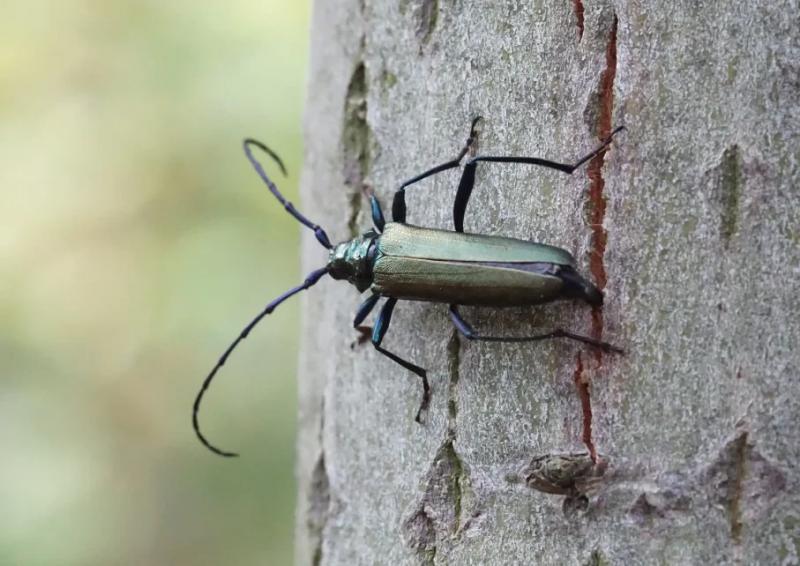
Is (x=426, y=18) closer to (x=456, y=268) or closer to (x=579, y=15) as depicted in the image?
(x=579, y=15)

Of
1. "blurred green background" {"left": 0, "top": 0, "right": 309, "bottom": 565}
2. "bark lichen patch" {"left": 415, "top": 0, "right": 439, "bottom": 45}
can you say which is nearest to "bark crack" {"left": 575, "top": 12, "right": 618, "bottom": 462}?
"bark lichen patch" {"left": 415, "top": 0, "right": 439, "bottom": 45}

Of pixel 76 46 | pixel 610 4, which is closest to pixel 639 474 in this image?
pixel 610 4

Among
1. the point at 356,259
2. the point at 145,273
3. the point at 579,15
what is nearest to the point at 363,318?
the point at 356,259

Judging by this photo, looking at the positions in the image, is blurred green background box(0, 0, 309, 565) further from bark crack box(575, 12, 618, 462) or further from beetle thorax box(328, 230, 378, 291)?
bark crack box(575, 12, 618, 462)

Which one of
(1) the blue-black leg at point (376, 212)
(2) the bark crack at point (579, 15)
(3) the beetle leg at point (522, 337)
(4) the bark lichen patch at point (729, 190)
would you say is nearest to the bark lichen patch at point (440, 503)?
(3) the beetle leg at point (522, 337)

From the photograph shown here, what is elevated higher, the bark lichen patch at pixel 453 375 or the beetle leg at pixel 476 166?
the beetle leg at pixel 476 166

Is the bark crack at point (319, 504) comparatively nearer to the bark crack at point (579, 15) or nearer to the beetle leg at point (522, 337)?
the beetle leg at point (522, 337)

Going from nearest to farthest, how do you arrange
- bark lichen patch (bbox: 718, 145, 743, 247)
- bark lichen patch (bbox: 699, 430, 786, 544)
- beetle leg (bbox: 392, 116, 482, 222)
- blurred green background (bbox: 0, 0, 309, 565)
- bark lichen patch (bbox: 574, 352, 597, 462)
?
1. bark lichen patch (bbox: 699, 430, 786, 544)
2. bark lichen patch (bbox: 718, 145, 743, 247)
3. bark lichen patch (bbox: 574, 352, 597, 462)
4. beetle leg (bbox: 392, 116, 482, 222)
5. blurred green background (bbox: 0, 0, 309, 565)
